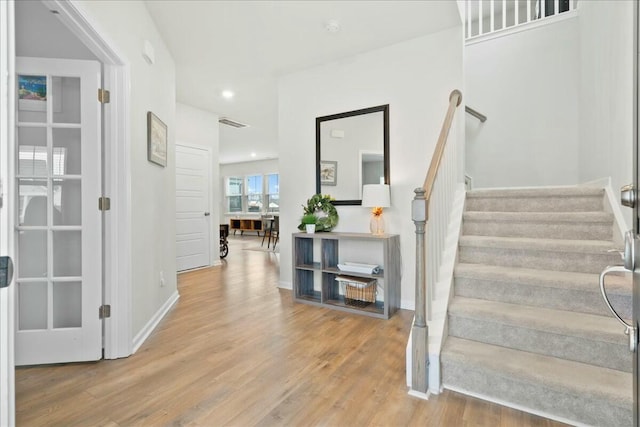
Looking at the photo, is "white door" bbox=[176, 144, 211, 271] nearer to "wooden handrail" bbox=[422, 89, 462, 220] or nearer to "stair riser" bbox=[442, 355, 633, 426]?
"wooden handrail" bbox=[422, 89, 462, 220]

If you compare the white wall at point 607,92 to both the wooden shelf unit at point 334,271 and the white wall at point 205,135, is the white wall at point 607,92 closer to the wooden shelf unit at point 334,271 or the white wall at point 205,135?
the wooden shelf unit at point 334,271

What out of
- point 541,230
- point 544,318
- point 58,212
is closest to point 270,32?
point 58,212

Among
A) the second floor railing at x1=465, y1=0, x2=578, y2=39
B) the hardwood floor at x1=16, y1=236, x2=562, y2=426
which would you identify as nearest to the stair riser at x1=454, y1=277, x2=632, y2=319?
the hardwood floor at x1=16, y1=236, x2=562, y2=426

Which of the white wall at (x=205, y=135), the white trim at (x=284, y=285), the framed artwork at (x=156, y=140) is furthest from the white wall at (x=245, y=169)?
the framed artwork at (x=156, y=140)

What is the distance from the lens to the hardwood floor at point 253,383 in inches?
61.7

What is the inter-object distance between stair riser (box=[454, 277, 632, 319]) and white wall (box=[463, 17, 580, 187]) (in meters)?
2.38

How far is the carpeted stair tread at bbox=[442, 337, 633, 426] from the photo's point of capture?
1.44 m

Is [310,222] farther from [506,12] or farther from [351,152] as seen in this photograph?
[506,12]

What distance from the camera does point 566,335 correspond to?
1696 millimetres

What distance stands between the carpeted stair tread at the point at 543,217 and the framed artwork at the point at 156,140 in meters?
2.74

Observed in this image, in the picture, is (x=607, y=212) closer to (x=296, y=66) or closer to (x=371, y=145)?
(x=371, y=145)

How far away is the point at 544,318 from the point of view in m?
1.80

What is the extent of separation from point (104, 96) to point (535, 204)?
344cm

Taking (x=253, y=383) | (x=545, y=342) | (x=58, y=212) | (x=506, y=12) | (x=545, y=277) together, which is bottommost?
(x=253, y=383)
